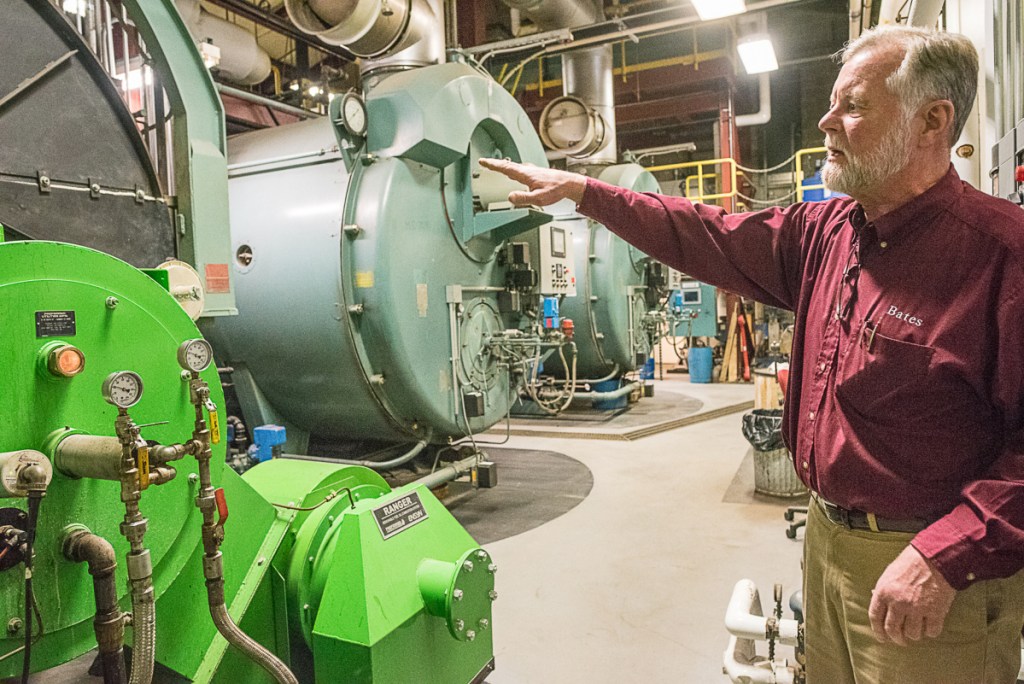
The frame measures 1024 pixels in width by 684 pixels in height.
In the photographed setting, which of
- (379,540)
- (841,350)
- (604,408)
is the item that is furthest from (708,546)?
(604,408)

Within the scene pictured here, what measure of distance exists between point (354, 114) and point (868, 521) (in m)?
3.14

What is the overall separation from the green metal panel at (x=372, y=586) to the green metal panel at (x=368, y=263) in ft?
5.21

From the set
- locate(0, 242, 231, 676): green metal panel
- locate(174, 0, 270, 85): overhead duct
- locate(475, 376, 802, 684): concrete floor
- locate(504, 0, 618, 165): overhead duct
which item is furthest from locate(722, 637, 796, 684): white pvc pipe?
locate(504, 0, 618, 165): overhead duct

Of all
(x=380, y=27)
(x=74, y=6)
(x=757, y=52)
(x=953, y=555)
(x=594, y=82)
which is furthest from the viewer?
(x=757, y=52)

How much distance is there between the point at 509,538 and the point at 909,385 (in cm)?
282

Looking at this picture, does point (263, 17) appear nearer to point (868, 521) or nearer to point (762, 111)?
point (868, 521)

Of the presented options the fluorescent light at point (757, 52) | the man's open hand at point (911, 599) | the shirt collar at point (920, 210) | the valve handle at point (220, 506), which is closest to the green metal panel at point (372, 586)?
the valve handle at point (220, 506)

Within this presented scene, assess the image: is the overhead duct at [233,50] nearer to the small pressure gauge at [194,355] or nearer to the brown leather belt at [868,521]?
the small pressure gauge at [194,355]

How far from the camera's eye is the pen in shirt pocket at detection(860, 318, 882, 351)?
1343mm

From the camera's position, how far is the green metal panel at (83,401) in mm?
1295

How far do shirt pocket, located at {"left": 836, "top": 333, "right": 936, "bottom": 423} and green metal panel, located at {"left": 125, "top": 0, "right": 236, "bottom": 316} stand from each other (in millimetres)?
1906

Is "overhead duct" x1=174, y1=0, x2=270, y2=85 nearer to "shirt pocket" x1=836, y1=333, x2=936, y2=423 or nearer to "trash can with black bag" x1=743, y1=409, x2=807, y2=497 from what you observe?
"trash can with black bag" x1=743, y1=409, x2=807, y2=497

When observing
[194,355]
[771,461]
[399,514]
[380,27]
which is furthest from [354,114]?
[771,461]

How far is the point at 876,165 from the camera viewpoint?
1.37 meters
